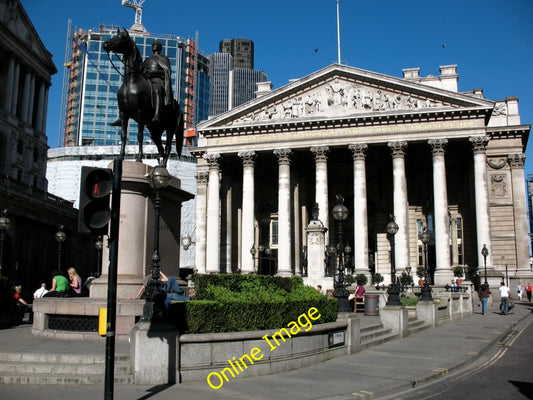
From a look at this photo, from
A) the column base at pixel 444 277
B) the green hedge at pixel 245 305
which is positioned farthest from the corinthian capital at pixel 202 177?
the green hedge at pixel 245 305

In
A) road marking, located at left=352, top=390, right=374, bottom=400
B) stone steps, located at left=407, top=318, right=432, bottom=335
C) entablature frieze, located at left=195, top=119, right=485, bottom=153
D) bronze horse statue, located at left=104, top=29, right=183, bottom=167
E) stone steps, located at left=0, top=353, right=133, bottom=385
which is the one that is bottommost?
stone steps, located at left=407, top=318, right=432, bottom=335

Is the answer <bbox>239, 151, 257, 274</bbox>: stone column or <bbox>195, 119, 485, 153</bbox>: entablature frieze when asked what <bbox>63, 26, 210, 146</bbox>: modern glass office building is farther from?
<bbox>239, 151, 257, 274</bbox>: stone column

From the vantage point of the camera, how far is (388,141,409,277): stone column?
45750 mm

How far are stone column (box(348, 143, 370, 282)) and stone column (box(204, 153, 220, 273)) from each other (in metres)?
13.6

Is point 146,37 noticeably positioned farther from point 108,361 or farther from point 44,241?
point 108,361

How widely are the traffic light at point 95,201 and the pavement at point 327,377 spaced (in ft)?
11.4

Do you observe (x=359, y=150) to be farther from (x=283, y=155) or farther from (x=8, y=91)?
(x=8, y=91)

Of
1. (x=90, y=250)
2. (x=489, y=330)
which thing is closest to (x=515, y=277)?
(x=489, y=330)

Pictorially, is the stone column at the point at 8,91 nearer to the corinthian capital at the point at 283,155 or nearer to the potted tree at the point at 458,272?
the corinthian capital at the point at 283,155

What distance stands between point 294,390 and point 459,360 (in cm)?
664

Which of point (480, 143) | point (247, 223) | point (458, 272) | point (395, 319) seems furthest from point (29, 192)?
point (480, 143)

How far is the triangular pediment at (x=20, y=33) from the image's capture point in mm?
52406

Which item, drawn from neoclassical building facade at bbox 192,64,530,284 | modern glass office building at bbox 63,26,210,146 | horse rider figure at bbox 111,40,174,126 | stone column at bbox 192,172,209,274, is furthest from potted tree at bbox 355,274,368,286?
modern glass office building at bbox 63,26,210,146

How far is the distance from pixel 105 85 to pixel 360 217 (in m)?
85.0
